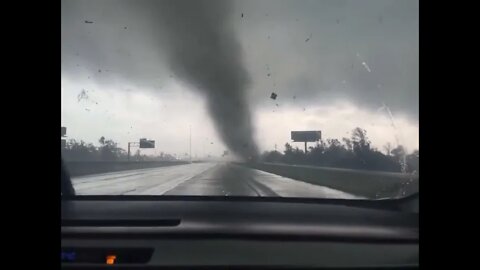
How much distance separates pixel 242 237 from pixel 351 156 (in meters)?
1.11

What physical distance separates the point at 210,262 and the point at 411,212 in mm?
1701

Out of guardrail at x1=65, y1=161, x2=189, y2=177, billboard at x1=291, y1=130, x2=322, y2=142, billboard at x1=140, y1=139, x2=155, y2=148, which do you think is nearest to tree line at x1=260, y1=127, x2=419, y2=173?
billboard at x1=291, y1=130, x2=322, y2=142

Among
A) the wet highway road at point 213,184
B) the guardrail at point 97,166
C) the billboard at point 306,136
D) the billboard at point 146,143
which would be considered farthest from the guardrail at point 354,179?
the guardrail at point 97,166

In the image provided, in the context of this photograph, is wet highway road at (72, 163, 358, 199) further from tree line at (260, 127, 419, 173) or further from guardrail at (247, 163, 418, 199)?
tree line at (260, 127, 419, 173)

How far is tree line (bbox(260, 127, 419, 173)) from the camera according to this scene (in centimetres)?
361

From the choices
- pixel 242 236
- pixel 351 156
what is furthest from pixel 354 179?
pixel 242 236

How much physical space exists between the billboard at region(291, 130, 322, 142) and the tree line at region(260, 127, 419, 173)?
0.21 ft

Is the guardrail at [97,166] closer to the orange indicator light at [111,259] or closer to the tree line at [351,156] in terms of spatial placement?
the orange indicator light at [111,259]

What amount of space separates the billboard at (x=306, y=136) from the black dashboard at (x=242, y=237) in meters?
0.69

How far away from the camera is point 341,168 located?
4352 mm

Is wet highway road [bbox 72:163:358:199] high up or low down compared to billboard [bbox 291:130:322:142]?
down

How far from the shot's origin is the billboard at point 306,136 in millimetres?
3744
